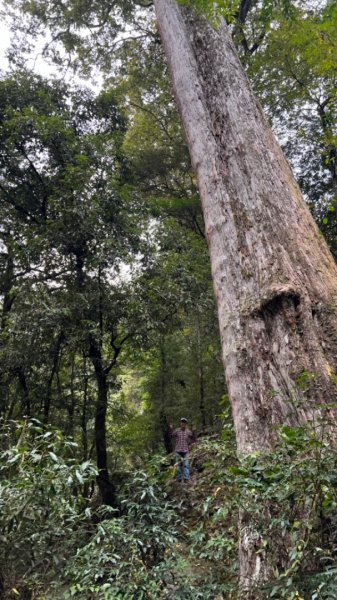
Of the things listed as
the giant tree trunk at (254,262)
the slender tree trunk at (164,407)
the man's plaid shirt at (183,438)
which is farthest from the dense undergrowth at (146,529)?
the slender tree trunk at (164,407)

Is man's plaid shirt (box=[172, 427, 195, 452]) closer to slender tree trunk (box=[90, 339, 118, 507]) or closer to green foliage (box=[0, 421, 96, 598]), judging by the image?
slender tree trunk (box=[90, 339, 118, 507])

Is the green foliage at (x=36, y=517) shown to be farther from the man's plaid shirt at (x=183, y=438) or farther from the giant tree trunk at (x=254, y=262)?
the man's plaid shirt at (x=183, y=438)

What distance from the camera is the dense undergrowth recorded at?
1373 mm

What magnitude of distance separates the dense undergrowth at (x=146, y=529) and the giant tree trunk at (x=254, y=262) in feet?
0.53

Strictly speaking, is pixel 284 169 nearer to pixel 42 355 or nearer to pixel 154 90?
pixel 42 355

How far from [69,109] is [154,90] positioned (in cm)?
376

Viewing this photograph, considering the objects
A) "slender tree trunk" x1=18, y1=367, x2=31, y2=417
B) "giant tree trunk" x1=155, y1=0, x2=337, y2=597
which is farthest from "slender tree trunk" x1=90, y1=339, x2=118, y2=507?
"giant tree trunk" x1=155, y1=0, x2=337, y2=597

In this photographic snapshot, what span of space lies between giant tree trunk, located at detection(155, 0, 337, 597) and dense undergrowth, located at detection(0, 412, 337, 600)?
163 millimetres

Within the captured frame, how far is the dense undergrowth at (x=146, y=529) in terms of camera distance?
4.50ft

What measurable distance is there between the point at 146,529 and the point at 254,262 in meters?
1.72

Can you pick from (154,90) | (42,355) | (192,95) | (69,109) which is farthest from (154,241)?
(154,90)

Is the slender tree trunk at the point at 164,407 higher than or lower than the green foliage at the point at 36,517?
higher

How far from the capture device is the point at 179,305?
25.3 ft

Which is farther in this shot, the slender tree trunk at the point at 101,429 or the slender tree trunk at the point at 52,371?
the slender tree trunk at the point at 101,429
